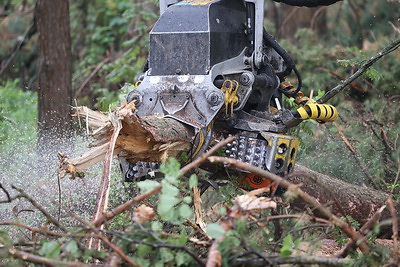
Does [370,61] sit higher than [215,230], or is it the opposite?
[370,61]

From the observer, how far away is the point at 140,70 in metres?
10.6

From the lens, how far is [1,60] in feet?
45.6

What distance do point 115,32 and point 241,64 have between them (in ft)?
30.3

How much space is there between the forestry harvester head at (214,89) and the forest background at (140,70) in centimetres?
55

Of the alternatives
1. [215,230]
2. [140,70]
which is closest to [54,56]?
[140,70]

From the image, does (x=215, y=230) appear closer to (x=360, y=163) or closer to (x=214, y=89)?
(x=214, y=89)

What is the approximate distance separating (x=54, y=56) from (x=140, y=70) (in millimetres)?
2555

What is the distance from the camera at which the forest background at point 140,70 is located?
6.56 m

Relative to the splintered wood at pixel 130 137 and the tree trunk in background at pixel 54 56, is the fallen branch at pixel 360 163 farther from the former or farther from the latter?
the tree trunk in background at pixel 54 56

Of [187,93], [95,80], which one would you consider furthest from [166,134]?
[95,80]

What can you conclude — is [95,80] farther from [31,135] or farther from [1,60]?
[31,135]

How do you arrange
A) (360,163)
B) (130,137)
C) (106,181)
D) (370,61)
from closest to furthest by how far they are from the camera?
(106,181) < (130,137) < (370,61) < (360,163)

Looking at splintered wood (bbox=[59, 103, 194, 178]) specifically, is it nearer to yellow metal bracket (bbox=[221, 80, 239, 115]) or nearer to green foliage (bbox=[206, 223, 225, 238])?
yellow metal bracket (bbox=[221, 80, 239, 115])

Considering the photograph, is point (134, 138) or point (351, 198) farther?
point (351, 198)
